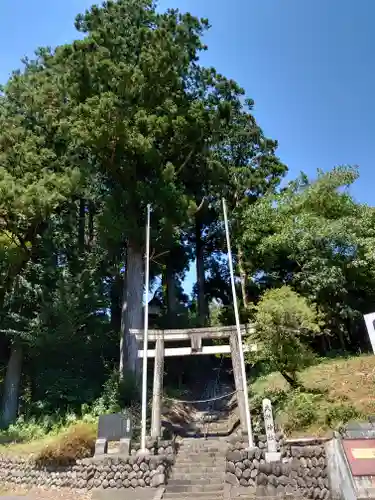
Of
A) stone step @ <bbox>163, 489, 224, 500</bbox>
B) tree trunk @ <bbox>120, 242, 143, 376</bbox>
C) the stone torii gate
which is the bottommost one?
stone step @ <bbox>163, 489, 224, 500</bbox>

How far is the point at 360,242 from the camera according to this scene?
49.6ft

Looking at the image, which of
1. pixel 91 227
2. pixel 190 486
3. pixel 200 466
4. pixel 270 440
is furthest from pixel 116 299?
pixel 270 440

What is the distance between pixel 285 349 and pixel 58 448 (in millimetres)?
6653

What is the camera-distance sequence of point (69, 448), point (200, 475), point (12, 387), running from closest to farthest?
1. point (200, 475)
2. point (69, 448)
3. point (12, 387)

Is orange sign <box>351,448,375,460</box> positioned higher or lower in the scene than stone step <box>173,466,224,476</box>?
higher

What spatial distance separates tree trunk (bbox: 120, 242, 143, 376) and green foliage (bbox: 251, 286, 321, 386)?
4708 millimetres

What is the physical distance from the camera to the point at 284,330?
10680 mm

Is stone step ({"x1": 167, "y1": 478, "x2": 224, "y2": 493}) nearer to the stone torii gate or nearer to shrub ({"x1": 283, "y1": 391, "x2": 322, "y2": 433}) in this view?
shrub ({"x1": 283, "y1": 391, "x2": 322, "y2": 433})

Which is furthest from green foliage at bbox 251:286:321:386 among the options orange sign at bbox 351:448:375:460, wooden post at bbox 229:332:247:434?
orange sign at bbox 351:448:375:460

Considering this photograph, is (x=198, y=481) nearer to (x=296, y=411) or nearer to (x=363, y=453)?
(x=296, y=411)

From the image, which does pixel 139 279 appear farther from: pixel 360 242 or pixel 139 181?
Result: pixel 360 242

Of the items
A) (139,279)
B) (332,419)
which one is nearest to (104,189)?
(139,279)

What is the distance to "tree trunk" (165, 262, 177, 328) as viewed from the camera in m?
18.0

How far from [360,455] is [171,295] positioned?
49.0ft
